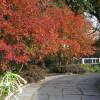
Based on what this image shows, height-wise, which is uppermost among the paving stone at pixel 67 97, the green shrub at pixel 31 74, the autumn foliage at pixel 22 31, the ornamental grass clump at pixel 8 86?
the autumn foliage at pixel 22 31

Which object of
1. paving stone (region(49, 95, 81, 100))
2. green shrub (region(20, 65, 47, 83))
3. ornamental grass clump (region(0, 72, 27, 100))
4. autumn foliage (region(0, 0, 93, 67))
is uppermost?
autumn foliage (region(0, 0, 93, 67))

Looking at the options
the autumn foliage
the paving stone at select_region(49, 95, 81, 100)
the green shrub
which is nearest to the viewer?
the paving stone at select_region(49, 95, 81, 100)

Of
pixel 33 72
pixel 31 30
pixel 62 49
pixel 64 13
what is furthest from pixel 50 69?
pixel 31 30

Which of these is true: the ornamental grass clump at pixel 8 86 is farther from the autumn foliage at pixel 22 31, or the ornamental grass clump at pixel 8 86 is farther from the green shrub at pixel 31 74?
the green shrub at pixel 31 74

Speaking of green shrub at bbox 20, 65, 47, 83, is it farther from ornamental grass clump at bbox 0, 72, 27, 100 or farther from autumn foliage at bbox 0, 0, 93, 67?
ornamental grass clump at bbox 0, 72, 27, 100

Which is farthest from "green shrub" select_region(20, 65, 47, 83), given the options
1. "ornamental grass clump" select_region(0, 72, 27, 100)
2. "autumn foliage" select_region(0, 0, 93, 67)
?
"ornamental grass clump" select_region(0, 72, 27, 100)

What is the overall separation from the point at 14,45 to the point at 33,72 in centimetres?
829

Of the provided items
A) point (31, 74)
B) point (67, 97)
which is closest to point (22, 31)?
point (67, 97)

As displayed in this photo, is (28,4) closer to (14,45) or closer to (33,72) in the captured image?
(14,45)

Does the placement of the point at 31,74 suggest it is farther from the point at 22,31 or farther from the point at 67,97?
the point at 67,97

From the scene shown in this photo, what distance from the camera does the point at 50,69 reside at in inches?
1702

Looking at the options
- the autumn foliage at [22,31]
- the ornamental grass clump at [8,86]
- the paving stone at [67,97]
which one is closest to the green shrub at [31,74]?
the autumn foliage at [22,31]

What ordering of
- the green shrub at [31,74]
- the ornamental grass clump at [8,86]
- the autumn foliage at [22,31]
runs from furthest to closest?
1. the green shrub at [31,74]
2. the autumn foliage at [22,31]
3. the ornamental grass clump at [8,86]

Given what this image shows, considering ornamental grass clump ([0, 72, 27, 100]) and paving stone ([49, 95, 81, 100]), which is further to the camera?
paving stone ([49, 95, 81, 100])
